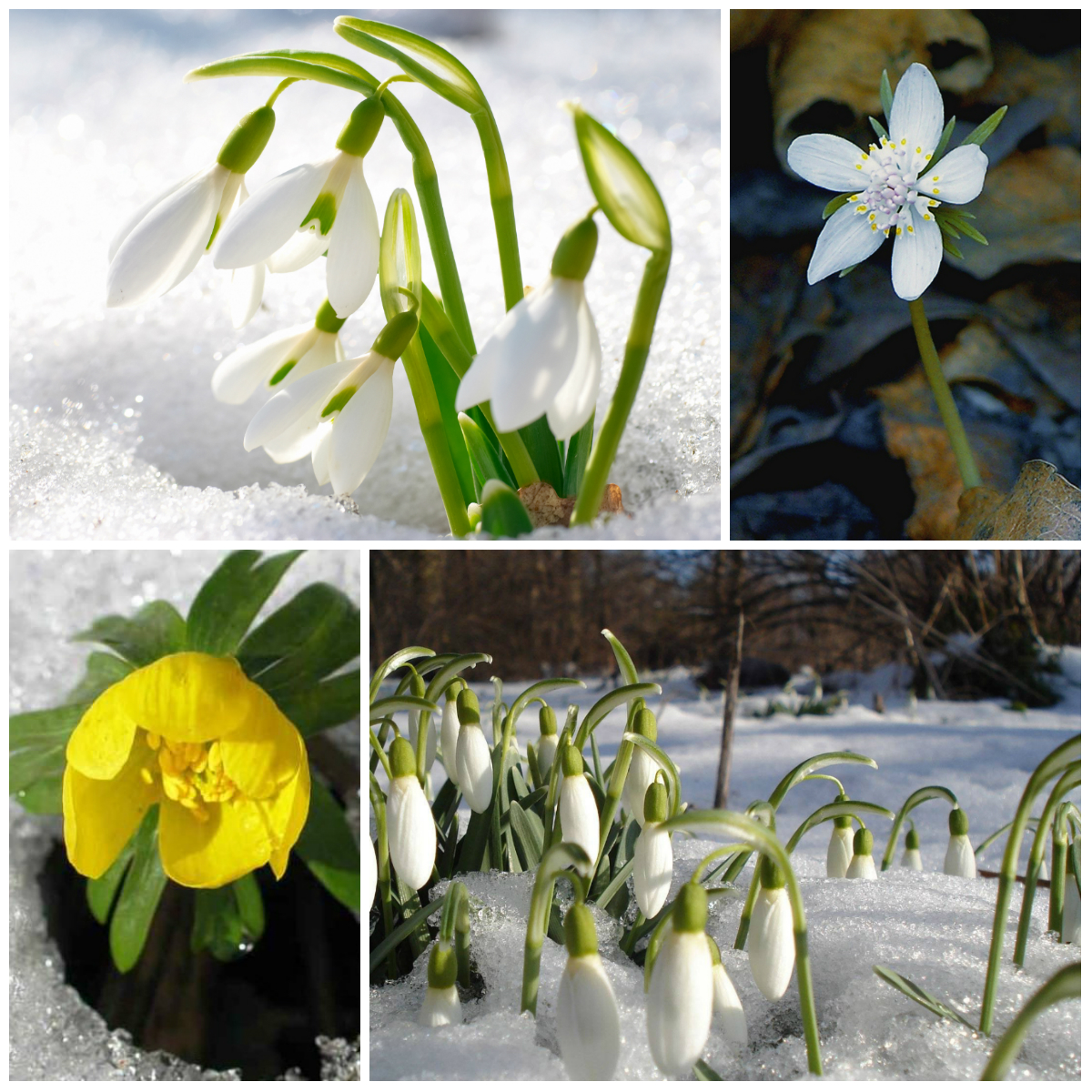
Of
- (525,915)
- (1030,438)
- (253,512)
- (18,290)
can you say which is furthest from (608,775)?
(18,290)

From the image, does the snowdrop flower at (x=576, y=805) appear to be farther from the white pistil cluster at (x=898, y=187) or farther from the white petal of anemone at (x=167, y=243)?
the white pistil cluster at (x=898, y=187)

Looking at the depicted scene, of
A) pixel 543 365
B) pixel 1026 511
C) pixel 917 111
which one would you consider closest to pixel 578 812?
pixel 543 365

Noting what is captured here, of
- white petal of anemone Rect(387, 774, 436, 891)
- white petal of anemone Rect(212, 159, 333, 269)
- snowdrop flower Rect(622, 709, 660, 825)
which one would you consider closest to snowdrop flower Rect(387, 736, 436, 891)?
white petal of anemone Rect(387, 774, 436, 891)

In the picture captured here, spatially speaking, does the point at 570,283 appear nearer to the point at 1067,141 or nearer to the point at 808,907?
the point at 808,907

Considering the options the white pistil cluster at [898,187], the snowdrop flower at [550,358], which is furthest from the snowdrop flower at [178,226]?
the white pistil cluster at [898,187]

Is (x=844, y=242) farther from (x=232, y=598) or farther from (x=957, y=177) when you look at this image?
(x=232, y=598)

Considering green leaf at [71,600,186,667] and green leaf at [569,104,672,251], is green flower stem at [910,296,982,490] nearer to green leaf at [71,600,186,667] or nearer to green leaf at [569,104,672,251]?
green leaf at [569,104,672,251]
